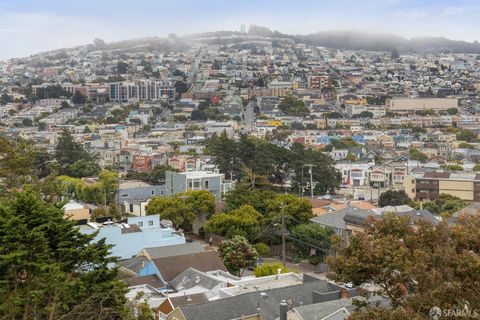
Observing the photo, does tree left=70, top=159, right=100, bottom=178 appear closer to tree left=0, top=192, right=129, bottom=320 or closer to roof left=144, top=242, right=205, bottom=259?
roof left=144, top=242, right=205, bottom=259

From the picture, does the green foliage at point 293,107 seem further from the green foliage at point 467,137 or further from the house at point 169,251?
the house at point 169,251

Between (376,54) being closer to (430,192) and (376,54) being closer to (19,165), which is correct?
(430,192)

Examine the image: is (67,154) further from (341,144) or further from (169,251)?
(169,251)

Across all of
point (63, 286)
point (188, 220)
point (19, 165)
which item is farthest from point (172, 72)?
point (63, 286)

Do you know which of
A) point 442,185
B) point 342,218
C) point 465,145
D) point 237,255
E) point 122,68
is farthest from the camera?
point 122,68

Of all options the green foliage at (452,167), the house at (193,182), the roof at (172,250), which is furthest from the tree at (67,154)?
the roof at (172,250)

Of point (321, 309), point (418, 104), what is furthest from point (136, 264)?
point (418, 104)
